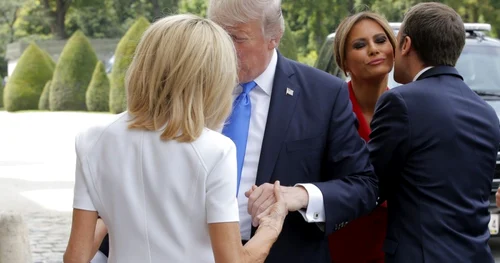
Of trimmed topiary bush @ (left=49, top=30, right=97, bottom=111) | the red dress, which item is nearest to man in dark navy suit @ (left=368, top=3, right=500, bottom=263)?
the red dress

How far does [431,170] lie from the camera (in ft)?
11.2

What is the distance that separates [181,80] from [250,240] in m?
0.57

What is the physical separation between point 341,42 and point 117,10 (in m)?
56.1

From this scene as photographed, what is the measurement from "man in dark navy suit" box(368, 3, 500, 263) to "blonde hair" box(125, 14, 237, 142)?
985mm

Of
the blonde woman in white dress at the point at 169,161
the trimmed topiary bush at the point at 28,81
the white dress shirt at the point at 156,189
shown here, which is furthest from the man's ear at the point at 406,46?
the trimmed topiary bush at the point at 28,81

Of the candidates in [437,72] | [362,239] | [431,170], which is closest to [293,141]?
[431,170]

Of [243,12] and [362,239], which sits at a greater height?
[243,12]

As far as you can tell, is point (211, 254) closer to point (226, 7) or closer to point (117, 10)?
point (226, 7)

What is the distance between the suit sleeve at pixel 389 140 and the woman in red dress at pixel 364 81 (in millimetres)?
379

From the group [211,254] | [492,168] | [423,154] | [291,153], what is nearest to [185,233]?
[211,254]

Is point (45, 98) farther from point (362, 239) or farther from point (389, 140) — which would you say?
point (389, 140)

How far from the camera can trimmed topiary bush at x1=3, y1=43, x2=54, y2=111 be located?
1590 inches

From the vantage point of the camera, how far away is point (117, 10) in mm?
59062

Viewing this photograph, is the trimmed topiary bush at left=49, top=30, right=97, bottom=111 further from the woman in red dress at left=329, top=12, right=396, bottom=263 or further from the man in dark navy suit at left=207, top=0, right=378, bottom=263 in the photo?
the man in dark navy suit at left=207, top=0, right=378, bottom=263
